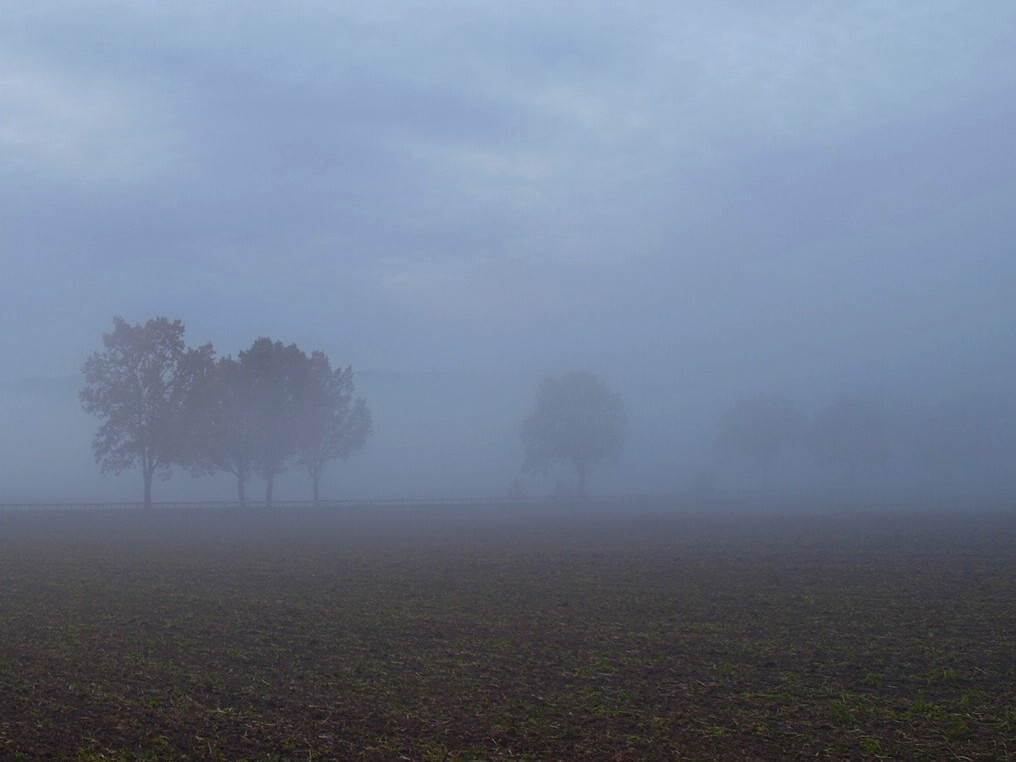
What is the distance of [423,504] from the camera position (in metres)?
102

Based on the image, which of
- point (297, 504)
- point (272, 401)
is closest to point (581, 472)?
point (297, 504)

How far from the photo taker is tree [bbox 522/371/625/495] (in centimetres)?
11894

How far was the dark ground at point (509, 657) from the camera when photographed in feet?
39.8

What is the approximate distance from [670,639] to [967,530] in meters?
40.6

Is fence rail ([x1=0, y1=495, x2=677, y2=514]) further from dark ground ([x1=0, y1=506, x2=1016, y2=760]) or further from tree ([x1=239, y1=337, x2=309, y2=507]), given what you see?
dark ground ([x1=0, y1=506, x2=1016, y2=760])

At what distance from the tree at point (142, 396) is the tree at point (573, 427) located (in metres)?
51.7

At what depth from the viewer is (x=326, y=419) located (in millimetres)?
92312

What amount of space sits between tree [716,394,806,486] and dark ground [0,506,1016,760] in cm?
11689

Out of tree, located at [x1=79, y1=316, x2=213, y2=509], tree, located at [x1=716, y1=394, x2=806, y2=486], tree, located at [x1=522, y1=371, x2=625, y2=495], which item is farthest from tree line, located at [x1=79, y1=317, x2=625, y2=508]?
tree, located at [x1=716, y1=394, x2=806, y2=486]

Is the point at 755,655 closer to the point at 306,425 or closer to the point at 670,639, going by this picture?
the point at 670,639

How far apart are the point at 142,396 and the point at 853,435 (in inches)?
4610

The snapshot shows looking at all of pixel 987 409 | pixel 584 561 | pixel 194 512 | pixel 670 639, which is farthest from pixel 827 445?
pixel 670 639

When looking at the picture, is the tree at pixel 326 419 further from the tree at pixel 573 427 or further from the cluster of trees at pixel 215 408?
the tree at pixel 573 427

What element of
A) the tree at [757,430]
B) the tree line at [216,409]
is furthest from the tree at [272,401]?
the tree at [757,430]
